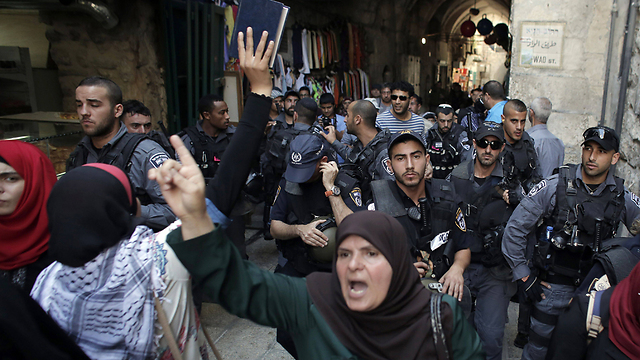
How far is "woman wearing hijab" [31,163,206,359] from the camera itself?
138 centimetres

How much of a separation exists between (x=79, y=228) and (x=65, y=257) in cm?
10

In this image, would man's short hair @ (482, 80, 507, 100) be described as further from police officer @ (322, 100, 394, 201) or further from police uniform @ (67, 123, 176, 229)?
police uniform @ (67, 123, 176, 229)

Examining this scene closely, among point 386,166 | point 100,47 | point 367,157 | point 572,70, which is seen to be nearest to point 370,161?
point 367,157

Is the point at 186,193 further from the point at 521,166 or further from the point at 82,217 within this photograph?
the point at 521,166

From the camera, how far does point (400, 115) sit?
227 inches

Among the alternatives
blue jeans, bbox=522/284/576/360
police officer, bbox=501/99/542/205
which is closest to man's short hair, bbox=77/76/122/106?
police officer, bbox=501/99/542/205

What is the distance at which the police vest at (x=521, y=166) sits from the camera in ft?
12.4

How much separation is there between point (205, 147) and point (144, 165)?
2.02 metres

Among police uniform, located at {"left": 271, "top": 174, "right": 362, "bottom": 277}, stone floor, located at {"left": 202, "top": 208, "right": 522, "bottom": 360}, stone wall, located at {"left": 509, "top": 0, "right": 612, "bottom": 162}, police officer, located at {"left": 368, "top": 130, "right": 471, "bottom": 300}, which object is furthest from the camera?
stone wall, located at {"left": 509, "top": 0, "right": 612, "bottom": 162}

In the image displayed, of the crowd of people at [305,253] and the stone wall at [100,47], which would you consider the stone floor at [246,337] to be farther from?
the stone wall at [100,47]

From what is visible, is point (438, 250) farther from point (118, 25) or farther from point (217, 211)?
point (118, 25)

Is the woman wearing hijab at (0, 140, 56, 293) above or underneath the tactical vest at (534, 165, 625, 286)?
above

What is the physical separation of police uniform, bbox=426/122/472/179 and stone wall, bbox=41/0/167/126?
3894 mm

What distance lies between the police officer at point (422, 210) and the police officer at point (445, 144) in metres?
2.89
